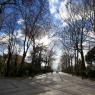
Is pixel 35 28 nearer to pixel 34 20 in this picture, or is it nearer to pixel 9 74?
pixel 34 20

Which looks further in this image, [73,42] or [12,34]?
[73,42]

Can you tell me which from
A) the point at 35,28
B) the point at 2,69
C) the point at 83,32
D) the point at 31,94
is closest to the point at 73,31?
the point at 83,32

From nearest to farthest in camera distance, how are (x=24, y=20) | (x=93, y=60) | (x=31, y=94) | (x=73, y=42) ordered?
1. (x=31, y=94)
2. (x=24, y=20)
3. (x=73, y=42)
4. (x=93, y=60)

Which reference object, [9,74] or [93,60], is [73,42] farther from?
[9,74]

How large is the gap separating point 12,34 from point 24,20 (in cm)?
460

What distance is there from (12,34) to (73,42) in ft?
51.4

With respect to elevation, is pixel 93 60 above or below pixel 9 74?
above

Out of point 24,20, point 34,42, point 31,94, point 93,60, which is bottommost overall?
point 31,94

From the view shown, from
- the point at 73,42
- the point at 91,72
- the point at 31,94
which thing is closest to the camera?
the point at 31,94

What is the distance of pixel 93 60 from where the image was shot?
170ft

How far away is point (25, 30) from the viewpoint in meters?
39.9

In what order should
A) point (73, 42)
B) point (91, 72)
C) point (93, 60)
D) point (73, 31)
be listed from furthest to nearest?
point (93, 60), point (73, 42), point (73, 31), point (91, 72)

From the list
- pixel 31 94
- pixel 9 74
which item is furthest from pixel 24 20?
pixel 31 94

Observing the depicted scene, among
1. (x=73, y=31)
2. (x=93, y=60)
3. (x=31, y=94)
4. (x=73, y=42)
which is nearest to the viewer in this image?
(x=31, y=94)
